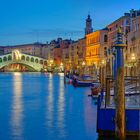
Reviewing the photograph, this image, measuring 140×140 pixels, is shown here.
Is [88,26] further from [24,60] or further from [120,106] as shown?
[120,106]

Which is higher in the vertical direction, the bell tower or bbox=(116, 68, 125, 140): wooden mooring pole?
the bell tower

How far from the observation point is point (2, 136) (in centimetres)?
951

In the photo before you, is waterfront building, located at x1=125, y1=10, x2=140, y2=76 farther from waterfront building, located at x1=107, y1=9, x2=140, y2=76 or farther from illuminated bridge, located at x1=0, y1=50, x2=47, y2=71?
illuminated bridge, located at x1=0, y1=50, x2=47, y2=71

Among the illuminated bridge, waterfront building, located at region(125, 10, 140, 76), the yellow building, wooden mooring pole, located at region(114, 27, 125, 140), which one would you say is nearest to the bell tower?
the yellow building

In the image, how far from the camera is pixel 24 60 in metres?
84.4

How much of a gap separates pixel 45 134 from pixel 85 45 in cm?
→ 4804

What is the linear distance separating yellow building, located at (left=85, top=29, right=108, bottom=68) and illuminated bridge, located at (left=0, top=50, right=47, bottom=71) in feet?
99.4

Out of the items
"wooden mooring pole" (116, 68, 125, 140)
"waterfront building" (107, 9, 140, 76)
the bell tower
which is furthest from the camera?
the bell tower

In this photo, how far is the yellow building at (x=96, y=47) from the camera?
47438mm

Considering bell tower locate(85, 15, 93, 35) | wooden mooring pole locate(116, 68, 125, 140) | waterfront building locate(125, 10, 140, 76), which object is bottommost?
wooden mooring pole locate(116, 68, 125, 140)

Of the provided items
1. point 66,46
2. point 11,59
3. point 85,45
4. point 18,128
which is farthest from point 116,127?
point 11,59

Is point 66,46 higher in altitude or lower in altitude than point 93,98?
higher

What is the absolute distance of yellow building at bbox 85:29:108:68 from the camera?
47.4 m

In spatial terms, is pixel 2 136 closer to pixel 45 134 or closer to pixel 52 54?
pixel 45 134
